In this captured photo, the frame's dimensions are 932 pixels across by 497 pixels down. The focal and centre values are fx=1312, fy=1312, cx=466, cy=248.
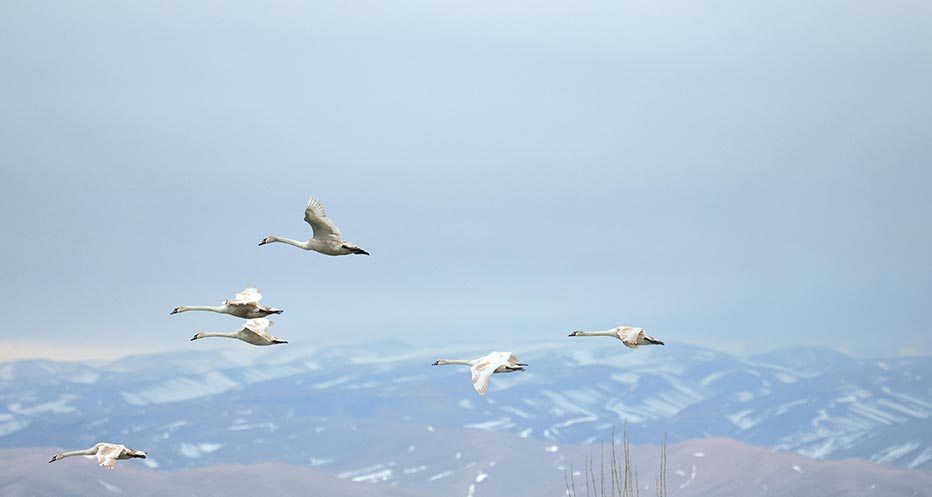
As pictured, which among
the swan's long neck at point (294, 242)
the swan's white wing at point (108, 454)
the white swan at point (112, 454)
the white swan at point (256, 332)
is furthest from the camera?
the swan's long neck at point (294, 242)

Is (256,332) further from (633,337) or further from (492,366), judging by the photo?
(633,337)

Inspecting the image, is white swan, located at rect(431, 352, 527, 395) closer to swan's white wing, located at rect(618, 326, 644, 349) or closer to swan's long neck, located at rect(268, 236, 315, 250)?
swan's white wing, located at rect(618, 326, 644, 349)

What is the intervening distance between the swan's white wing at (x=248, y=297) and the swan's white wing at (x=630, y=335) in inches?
218

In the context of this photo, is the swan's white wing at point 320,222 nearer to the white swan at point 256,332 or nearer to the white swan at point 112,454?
the white swan at point 256,332

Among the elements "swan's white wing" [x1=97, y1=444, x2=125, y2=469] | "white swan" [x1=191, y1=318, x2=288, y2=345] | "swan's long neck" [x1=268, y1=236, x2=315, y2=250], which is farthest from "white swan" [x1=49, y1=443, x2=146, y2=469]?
"swan's long neck" [x1=268, y1=236, x2=315, y2=250]

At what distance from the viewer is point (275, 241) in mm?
21734

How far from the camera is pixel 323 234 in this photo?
19797mm

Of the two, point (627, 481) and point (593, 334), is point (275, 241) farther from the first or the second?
point (627, 481)

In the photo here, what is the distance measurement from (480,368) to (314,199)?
3.53m

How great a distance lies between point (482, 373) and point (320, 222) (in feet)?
11.4

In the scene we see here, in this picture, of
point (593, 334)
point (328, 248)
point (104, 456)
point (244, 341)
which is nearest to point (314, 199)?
point (328, 248)

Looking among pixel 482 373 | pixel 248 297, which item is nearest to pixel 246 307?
pixel 248 297

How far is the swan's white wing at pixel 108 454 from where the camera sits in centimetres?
1775

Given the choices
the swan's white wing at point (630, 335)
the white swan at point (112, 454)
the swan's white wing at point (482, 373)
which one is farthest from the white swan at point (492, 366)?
the white swan at point (112, 454)
